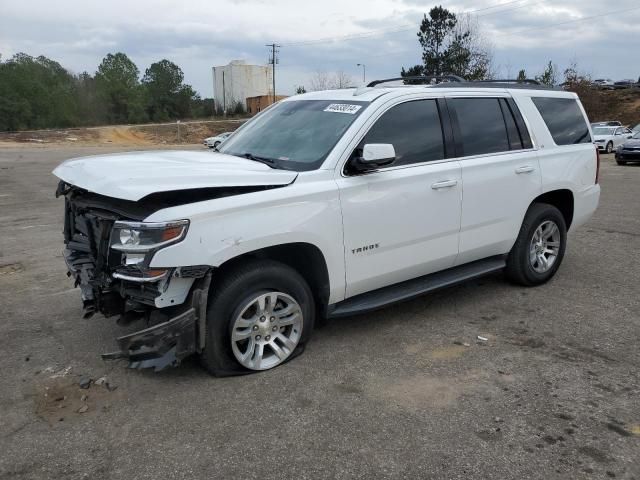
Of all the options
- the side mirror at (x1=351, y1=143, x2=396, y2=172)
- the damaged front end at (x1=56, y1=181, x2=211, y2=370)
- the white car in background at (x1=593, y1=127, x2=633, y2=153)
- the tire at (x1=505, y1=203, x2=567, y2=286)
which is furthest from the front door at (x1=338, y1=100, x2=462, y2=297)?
the white car in background at (x1=593, y1=127, x2=633, y2=153)

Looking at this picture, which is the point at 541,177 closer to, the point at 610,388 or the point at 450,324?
the point at 450,324

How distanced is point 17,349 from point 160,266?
190 centimetres

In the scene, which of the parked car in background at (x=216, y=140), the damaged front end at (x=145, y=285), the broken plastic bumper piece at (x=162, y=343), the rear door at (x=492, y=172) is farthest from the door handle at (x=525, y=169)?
the broken plastic bumper piece at (x=162, y=343)

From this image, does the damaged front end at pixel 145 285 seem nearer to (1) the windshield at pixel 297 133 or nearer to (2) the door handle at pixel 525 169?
(1) the windshield at pixel 297 133

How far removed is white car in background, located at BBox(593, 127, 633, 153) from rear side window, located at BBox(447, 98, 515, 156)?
27.4 metres

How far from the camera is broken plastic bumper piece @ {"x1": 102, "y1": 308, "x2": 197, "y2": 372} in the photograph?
11.0 ft

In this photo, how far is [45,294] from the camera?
18.6ft

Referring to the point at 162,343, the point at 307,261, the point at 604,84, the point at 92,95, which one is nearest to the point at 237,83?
the point at 92,95

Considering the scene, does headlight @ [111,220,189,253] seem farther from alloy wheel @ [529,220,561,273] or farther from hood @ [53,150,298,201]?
alloy wheel @ [529,220,561,273]

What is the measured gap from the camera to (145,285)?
339 centimetres

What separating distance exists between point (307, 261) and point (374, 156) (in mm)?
883

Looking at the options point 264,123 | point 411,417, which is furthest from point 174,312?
point 264,123

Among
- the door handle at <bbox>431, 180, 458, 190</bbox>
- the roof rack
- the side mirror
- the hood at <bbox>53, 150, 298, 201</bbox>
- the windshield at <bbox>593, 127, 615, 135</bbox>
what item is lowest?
the windshield at <bbox>593, 127, 615, 135</bbox>

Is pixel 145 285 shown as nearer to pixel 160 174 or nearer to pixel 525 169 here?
pixel 160 174
